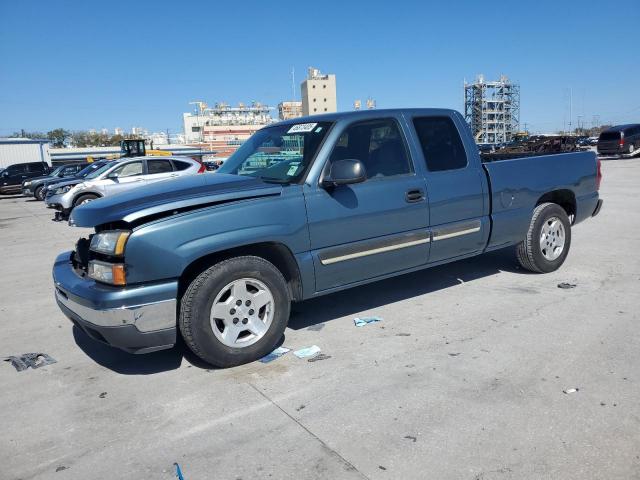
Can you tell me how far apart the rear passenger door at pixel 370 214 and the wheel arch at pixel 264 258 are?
0.18 metres

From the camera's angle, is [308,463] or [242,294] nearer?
[308,463]

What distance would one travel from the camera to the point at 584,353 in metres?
3.74

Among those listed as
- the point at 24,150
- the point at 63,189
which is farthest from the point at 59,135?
the point at 63,189

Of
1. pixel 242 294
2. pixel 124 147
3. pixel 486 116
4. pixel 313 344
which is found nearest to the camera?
pixel 242 294

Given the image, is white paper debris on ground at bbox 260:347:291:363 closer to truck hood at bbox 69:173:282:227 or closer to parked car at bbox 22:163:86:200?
truck hood at bbox 69:173:282:227

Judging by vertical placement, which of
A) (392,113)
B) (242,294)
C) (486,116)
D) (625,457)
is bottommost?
(625,457)

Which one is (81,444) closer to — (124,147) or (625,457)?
(625,457)

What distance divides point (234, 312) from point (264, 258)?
0.52 m

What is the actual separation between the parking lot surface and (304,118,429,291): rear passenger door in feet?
1.96

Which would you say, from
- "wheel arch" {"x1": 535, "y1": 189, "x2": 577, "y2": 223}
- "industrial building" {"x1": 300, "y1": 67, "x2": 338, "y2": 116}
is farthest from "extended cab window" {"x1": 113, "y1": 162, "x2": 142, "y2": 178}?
"industrial building" {"x1": 300, "y1": 67, "x2": 338, "y2": 116}

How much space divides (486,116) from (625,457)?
358ft

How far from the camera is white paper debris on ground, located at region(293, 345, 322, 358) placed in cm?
396

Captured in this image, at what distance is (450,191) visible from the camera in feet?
15.5

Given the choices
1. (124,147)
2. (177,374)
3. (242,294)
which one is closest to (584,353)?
(242,294)
